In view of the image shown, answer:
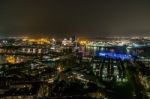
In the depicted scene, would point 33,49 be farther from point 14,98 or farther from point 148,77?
point 14,98

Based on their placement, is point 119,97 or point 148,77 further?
point 148,77

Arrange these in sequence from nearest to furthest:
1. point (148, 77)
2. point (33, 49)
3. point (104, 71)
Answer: point (148, 77), point (104, 71), point (33, 49)

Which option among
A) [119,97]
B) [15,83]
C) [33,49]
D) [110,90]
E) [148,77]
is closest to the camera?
[119,97]

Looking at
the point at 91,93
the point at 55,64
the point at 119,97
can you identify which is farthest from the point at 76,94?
the point at 55,64

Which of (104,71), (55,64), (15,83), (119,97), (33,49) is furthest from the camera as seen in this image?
(33,49)

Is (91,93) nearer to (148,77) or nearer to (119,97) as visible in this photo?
(119,97)

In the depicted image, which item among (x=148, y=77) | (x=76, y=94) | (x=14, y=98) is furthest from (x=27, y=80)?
(x=148, y=77)

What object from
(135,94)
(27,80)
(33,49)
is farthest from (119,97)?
(33,49)

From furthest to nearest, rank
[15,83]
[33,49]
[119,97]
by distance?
[33,49]
[15,83]
[119,97]

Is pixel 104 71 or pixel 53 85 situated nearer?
pixel 53 85
